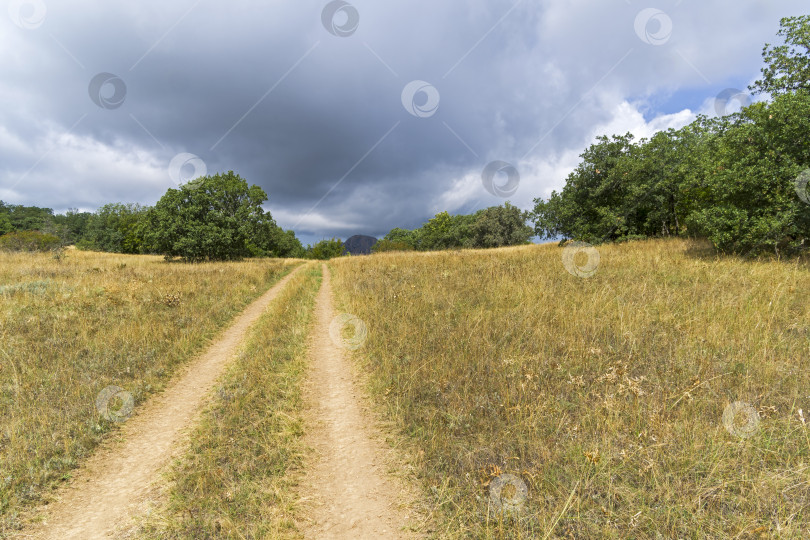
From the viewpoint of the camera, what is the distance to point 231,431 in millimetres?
4082

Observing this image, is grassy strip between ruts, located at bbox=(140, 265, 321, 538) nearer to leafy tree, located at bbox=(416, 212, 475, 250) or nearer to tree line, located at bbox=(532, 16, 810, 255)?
tree line, located at bbox=(532, 16, 810, 255)

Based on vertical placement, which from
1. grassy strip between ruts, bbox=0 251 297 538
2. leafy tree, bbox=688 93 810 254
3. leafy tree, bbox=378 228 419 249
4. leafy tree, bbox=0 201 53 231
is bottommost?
grassy strip between ruts, bbox=0 251 297 538

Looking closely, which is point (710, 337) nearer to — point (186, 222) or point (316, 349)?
point (316, 349)

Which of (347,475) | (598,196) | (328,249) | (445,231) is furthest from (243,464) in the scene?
(328,249)

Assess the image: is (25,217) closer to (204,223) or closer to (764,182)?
(204,223)

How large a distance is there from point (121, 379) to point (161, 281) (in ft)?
35.0

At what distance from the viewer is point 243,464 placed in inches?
136

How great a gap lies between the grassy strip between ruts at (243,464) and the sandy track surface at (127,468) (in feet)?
0.98

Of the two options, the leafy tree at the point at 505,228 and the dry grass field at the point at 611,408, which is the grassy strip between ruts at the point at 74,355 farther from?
the leafy tree at the point at 505,228

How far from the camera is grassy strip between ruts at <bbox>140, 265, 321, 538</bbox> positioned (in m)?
2.72

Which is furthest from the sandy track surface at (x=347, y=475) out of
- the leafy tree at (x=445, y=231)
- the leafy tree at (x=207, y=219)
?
the leafy tree at (x=445, y=231)

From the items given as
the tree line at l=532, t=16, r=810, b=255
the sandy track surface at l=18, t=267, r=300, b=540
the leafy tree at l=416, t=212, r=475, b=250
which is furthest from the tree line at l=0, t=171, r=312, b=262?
the leafy tree at l=416, t=212, r=475, b=250

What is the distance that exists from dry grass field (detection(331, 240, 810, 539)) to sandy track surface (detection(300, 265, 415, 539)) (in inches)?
14.2

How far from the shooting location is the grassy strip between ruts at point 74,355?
3.61 m
